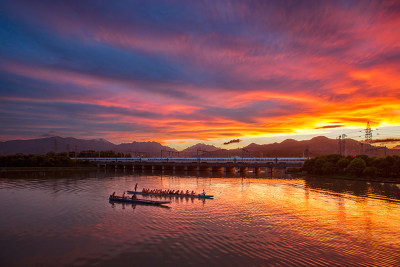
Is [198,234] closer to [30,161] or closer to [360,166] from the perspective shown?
[360,166]

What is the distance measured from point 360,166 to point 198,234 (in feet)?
333

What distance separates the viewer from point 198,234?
115ft

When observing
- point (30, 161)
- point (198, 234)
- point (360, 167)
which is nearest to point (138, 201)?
point (198, 234)

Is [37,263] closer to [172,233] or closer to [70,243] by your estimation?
[70,243]

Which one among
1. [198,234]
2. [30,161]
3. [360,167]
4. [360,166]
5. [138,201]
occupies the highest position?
[30,161]

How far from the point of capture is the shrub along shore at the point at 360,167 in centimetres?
10200

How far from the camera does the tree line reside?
102m

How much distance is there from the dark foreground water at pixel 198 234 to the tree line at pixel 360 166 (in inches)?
2091

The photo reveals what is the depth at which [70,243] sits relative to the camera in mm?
31625

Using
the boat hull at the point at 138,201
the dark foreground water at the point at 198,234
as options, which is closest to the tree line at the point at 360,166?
the dark foreground water at the point at 198,234

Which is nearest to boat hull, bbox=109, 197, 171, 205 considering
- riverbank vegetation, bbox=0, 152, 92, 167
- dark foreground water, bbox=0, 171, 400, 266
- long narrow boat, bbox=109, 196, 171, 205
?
long narrow boat, bbox=109, 196, 171, 205

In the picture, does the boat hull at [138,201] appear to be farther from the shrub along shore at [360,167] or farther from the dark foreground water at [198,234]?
the shrub along shore at [360,167]

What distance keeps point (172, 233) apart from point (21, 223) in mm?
24669

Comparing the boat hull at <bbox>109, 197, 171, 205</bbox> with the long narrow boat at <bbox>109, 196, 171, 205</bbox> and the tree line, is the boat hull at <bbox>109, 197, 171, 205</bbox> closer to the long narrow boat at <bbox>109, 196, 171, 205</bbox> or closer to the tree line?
the long narrow boat at <bbox>109, 196, 171, 205</bbox>
